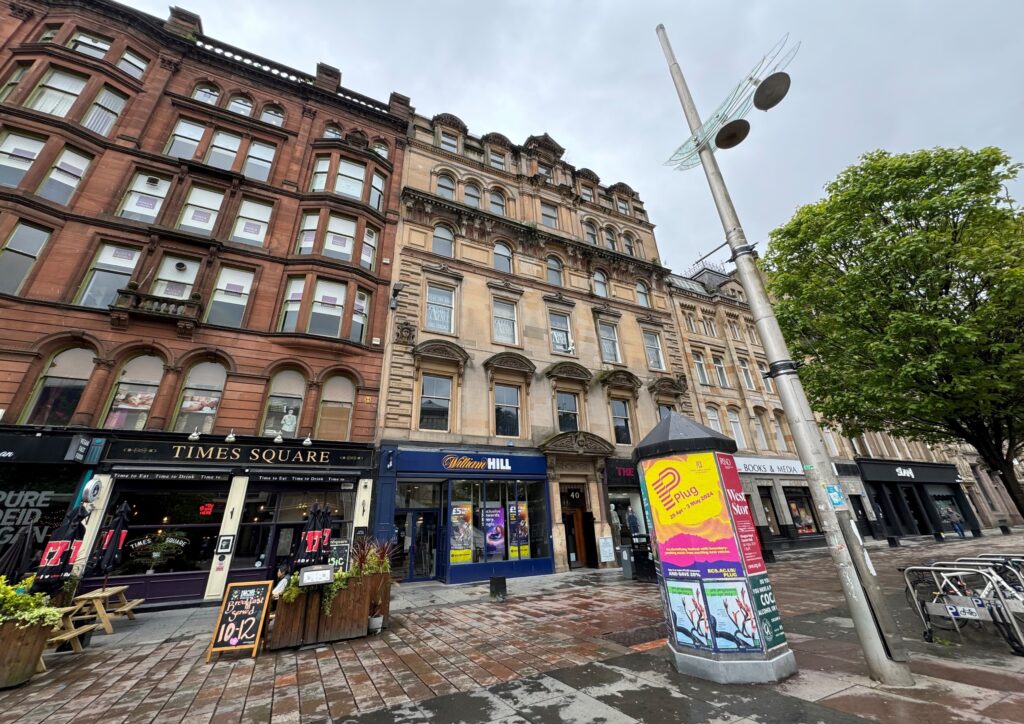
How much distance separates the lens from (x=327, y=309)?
15.3 metres

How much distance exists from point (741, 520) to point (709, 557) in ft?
2.31

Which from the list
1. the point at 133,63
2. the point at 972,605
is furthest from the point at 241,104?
the point at 972,605

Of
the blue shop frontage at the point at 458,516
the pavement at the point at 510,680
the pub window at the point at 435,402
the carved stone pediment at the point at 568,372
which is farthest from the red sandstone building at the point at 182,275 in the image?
the carved stone pediment at the point at 568,372

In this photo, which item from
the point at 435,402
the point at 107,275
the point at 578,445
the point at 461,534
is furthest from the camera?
the point at 578,445

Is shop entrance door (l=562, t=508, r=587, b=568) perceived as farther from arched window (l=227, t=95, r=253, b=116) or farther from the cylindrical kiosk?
arched window (l=227, t=95, r=253, b=116)

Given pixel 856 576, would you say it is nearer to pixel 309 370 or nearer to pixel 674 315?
pixel 309 370

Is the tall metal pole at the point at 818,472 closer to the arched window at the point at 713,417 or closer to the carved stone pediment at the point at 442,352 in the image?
the carved stone pediment at the point at 442,352

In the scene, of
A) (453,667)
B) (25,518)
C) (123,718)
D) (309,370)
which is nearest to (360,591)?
(453,667)

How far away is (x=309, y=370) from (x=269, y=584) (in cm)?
831

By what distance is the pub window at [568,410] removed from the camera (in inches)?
695

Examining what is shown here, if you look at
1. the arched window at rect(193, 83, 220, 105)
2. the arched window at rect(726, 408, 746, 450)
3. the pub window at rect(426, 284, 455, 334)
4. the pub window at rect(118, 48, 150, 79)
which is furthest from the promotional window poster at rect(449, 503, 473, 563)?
the pub window at rect(118, 48, 150, 79)

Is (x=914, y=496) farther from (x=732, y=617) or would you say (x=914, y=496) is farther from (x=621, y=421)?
(x=732, y=617)

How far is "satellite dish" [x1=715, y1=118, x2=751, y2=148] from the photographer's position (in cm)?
661

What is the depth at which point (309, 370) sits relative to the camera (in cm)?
1408
